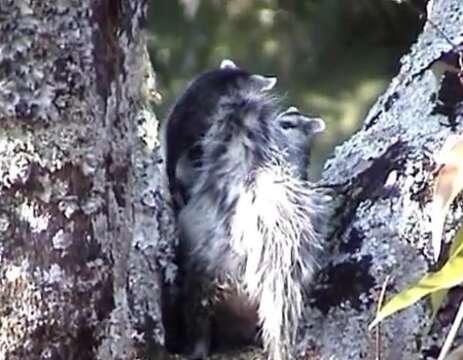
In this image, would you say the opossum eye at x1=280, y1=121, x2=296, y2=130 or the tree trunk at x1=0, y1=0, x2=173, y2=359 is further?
the opossum eye at x1=280, y1=121, x2=296, y2=130

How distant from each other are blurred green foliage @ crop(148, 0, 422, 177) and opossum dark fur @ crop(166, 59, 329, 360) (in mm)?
2411

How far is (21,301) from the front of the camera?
1380 millimetres

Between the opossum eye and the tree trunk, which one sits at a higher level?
the opossum eye

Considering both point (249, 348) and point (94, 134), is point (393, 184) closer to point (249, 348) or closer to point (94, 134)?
point (249, 348)

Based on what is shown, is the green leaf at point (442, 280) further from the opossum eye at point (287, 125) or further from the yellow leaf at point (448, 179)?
the opossum eye at point (287, 125)

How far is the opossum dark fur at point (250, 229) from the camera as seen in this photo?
61.2 inches

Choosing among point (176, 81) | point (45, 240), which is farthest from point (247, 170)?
point (176, 81)

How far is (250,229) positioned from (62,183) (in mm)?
219

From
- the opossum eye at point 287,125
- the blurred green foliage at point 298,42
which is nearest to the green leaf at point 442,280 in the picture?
the opossum eye at point 287,125

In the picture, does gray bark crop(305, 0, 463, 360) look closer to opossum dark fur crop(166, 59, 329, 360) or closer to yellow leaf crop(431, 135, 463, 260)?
opossum dark fur crop(166, 59, 329, 360)

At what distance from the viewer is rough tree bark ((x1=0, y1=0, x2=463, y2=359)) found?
1.38 metres

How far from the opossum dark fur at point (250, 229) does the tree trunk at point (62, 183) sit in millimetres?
127

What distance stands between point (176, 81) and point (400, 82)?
92.3 inches

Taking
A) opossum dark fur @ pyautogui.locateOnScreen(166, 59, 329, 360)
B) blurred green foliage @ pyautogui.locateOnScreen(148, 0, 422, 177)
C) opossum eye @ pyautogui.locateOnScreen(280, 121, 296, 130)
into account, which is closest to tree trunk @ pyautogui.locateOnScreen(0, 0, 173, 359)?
opossum dark fur @ pyautogui.locateOnScreen(166, 59, 329, 360)
